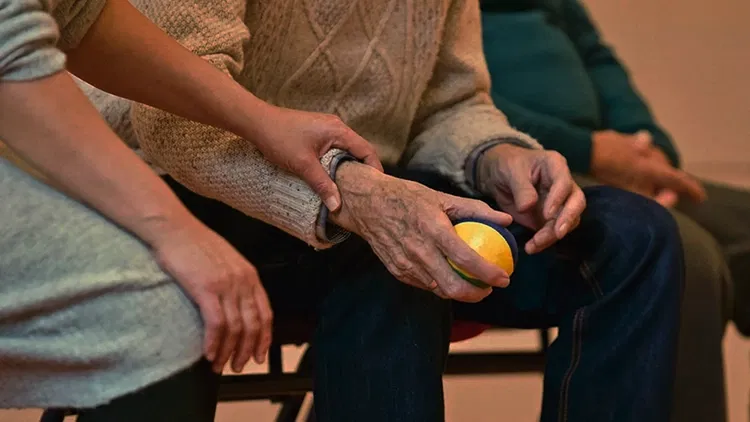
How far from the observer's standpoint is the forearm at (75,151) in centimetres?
56

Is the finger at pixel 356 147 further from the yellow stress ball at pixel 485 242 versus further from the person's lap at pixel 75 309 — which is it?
the person's lap at pixel 75 309

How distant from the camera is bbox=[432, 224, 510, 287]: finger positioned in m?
0.63

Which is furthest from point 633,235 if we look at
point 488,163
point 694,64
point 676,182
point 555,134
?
point 694,64

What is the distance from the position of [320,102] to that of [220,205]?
159mm

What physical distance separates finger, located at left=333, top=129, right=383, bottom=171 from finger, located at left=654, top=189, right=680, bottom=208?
77 cm

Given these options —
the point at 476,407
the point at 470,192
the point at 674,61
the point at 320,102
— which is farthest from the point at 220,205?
the point at 674,61

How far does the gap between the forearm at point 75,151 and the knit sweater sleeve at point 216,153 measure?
168mm

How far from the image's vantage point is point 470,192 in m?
0.93

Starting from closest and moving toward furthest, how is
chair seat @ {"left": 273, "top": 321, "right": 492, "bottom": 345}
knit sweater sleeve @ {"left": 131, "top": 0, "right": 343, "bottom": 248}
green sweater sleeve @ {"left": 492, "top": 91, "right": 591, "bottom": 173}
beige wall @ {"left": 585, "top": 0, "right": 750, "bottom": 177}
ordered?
knit sweater sleeve @ {"left": 131, "top": 0, "right": 343, "bottom": 248}, chair seat @ {"left": 273, "top": 321, "right": 492, "bottom": 345}, green sweater sleeve @ {"left": 492, "top": 91, "right": 591, "bottom": 173}, beige wall @ {"left": 585, "top": 0, "right": 750, "bottom": 177}

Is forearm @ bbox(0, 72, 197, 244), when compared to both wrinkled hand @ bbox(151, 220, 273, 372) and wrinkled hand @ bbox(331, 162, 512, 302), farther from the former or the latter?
wrinkled hand @ bbox(331, 162, 512, 302)

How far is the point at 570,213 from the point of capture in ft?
2.58

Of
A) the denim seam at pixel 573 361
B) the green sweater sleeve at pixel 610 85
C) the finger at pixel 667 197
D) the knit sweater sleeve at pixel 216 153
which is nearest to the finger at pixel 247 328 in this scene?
the knit sweater sleeve at pixel 216 153

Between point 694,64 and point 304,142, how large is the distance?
6.19ft

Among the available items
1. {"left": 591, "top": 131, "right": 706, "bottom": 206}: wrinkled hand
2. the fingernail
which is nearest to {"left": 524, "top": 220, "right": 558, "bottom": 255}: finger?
the fingernail
